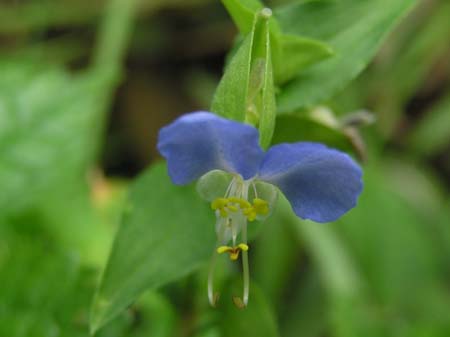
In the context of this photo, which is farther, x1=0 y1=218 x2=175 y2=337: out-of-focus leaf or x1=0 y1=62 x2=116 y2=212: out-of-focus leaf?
x1=0 y1=62 x2=116 y2=212: out-of-focus leaf

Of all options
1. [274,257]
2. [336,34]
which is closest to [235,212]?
[336,34]

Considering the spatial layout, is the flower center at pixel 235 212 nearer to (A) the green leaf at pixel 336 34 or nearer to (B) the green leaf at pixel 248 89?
(B) the green leaf at pixel 248 89

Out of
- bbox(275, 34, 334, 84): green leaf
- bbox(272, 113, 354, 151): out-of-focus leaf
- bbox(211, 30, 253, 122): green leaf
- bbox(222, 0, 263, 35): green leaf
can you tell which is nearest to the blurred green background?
bbox(272, 113, 354, 151): out-of-focus leaf

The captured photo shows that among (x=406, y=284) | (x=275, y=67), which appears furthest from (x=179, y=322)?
(x=406, y=284)

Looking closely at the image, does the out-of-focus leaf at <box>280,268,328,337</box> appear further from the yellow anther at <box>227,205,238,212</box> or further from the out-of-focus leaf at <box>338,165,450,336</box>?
the yellow anther at <box>227,205,238,212</box>

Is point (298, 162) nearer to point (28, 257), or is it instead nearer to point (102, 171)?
point (28, 257)

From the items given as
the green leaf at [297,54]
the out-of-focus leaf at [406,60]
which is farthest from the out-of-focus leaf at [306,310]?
the green leaf at [297,54]

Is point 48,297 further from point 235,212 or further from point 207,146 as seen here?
point 207,146
